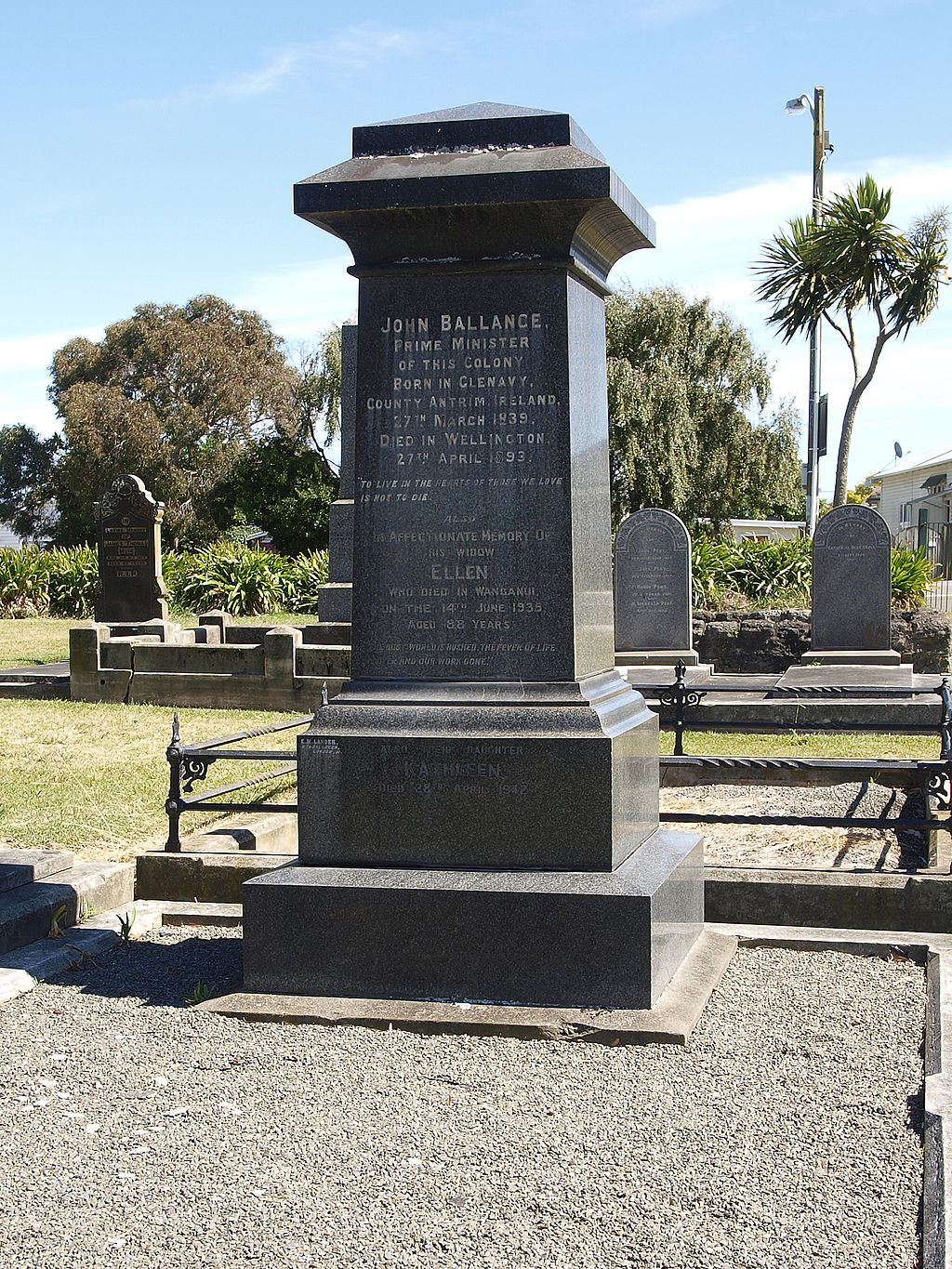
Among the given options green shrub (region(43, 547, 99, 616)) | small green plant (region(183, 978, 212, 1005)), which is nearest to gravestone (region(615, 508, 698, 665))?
small green plant (region(183, 978, 212, 1005))

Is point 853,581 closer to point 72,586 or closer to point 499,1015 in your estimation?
point 499,1015

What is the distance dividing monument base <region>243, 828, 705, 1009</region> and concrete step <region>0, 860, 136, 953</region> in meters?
1.25

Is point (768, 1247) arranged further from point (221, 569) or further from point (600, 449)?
point (221, 569)

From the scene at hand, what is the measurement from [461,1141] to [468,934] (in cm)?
102

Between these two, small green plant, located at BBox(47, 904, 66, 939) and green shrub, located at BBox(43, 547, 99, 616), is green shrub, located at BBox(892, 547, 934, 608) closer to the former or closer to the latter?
small green plant, located at BBox(47, 904, 66, 939)

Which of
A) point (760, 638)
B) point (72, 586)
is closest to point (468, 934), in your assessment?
point (760, 638)

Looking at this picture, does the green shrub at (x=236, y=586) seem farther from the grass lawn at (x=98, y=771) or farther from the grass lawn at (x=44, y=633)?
the grass lawn at (x=98, y=771)

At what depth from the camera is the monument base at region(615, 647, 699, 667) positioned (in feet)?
48.0

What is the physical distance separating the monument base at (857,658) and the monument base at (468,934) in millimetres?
10241

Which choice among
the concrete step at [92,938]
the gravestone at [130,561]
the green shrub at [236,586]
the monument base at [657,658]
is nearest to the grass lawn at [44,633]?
the green shrub at [236,586]

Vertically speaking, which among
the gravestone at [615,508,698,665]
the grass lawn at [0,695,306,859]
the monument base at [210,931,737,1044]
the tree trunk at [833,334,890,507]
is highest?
the tree trunk at [833,334,890,507]

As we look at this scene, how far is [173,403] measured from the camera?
42.3 meters

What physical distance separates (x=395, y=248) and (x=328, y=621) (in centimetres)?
1148

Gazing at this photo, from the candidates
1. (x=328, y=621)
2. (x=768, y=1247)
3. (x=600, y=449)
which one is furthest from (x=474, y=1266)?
(x=328, y=621)
